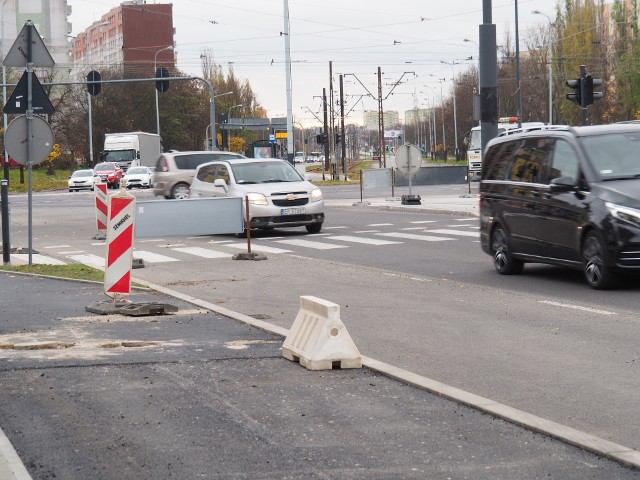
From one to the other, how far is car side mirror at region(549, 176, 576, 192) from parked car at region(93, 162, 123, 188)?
55710 millimetres

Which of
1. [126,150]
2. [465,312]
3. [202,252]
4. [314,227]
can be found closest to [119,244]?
[465,312]

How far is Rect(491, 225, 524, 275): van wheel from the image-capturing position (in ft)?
55.6

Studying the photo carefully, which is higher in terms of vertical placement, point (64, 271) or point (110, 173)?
point (110, 173)

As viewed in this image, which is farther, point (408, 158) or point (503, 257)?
point (408, 158)

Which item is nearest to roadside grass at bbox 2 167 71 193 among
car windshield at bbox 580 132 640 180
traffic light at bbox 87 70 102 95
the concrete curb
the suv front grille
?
traffic light at bbox 87 70 102 95

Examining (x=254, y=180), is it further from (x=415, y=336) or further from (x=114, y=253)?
(x=415, y=336)

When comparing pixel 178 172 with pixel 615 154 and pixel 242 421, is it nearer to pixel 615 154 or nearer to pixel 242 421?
pixel 615 154

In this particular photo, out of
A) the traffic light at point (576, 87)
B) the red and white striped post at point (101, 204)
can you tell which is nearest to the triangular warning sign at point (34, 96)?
the red and white striped post at point (101, 204)

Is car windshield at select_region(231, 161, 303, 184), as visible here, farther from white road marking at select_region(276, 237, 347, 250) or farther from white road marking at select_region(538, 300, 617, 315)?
white road marking at select_region(538, 300, 617, 315)

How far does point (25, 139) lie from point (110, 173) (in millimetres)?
52749

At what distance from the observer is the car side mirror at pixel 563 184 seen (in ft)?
49.5

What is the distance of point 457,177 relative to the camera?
6103cm

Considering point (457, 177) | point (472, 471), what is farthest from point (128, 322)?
point (457, 177)

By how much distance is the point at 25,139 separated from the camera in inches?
738
